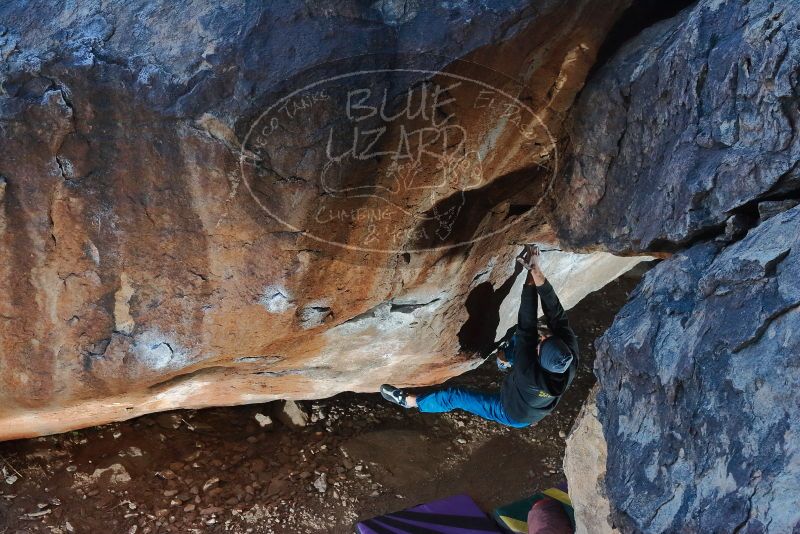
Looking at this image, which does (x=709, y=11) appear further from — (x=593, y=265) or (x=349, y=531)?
(x=349, y=531)

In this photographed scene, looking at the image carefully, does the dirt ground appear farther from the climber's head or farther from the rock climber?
the climber's head

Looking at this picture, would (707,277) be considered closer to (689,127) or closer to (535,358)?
(689,127)

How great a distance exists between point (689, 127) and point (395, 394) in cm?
214

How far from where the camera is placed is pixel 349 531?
11.6 ft

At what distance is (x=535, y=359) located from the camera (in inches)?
112

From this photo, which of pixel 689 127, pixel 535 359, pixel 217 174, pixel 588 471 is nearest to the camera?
pixel 689 127

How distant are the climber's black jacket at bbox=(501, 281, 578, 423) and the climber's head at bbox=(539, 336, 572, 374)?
0.10 meters

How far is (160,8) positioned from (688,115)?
1.78 metres

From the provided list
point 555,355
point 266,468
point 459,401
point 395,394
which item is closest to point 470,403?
point 459,401

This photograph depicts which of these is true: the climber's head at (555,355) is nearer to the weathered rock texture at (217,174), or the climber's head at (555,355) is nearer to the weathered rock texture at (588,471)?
the weathered rock texture at (588,471)

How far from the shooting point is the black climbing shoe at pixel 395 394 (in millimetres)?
3578

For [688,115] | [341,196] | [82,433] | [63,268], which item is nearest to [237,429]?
[82,433]

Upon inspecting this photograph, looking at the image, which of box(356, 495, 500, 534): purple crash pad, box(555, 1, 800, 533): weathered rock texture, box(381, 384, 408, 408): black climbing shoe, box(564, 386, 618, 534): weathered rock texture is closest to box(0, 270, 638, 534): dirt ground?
box(356, 495, 500, 534): purple crash pad

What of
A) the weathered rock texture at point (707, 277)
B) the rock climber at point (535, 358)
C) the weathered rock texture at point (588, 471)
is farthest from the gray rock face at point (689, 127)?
the weathered rock texture at point (588, 471)
